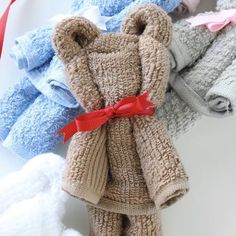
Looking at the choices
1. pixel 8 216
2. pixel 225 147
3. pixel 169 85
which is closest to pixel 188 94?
pixel 169 85

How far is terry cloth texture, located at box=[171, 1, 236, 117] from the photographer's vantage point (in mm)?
839

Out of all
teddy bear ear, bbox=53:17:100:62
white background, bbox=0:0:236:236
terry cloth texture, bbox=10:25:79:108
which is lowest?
white background, bbox=0:0:236:236

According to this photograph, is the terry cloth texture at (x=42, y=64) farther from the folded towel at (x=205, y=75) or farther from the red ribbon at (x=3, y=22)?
the folded towel at (x=205, y=75)

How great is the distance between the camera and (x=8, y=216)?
0.73m

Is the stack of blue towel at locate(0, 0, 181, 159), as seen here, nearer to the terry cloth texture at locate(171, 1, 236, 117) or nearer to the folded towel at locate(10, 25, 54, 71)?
the folded towel at locate(10, 25, 54, 71)

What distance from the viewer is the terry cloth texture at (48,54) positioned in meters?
0.82

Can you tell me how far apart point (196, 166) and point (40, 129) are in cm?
29

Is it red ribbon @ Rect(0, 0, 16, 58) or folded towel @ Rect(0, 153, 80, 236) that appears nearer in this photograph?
folded towel @ Rect(0, 153, 80, 236)

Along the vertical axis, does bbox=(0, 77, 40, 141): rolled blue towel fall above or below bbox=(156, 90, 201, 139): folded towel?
above

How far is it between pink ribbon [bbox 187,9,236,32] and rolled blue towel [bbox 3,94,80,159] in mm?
249

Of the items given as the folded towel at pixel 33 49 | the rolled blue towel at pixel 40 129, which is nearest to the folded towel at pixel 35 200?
the rolled blue towel at pixel 40 129

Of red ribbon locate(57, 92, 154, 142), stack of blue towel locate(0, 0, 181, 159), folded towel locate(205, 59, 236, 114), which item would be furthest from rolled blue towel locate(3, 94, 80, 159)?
folded towel locate(205, 59, 236, 114)

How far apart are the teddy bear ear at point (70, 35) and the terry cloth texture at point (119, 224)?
0.24 m

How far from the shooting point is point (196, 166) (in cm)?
93
